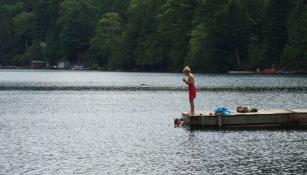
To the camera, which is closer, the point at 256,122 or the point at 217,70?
the point at 256,122

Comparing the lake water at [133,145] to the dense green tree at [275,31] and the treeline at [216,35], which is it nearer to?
the treeline at [216,35]

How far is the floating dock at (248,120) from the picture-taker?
1693 inches

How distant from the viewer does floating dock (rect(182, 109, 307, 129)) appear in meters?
43.0

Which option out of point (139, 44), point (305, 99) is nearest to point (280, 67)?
point (139, 44)

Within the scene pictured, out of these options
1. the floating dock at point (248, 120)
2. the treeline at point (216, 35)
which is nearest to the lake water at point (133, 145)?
the floating dock at point (248, 120)

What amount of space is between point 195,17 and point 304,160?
134093mm

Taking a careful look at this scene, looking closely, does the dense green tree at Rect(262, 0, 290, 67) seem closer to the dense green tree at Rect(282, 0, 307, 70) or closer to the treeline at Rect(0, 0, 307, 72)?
the treeline at Rect(0, 0, 307, 72)

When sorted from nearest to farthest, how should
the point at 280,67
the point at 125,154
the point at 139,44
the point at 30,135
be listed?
the point at 125,154, the point at 30,135, the point at 280,67, the point at 139,44

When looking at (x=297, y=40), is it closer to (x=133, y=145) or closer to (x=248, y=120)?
(x=248, y=120)

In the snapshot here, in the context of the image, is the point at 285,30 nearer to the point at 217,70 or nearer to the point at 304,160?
the point at 217,70

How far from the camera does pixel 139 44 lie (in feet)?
595

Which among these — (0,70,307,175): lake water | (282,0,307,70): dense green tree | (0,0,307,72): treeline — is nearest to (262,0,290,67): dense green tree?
(0,0,307,72): treeline

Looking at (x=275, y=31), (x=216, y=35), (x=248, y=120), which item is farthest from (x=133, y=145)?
(x=216, y=35)

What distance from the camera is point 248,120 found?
43188 millimetres
